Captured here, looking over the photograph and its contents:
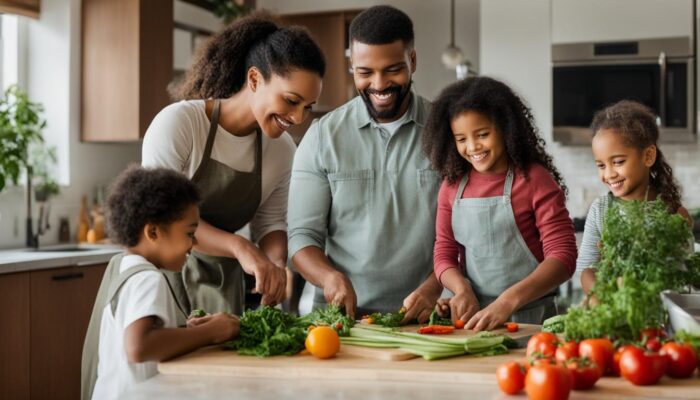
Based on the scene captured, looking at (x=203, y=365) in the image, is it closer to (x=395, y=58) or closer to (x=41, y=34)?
(x=395, y=58)

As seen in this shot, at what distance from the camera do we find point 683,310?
1.63 metres

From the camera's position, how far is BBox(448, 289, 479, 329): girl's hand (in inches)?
80.3

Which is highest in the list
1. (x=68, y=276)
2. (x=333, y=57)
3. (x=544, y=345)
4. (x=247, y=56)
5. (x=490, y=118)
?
(x=333, y=57)

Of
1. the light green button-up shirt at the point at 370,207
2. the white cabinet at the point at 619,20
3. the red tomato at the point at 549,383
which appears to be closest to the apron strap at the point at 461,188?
the light green button-up shirt at the point at 370,207

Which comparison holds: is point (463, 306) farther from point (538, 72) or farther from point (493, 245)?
point (538, 72)

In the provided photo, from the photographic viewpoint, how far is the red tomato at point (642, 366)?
1.41m

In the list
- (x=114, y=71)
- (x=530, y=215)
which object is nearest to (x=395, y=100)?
(x=530, y=215)

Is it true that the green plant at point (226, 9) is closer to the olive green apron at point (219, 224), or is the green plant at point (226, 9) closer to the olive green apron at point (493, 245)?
the olive green apron at point (219, 224)

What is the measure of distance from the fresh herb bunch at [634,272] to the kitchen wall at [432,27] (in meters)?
5.34

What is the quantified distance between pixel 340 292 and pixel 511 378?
2.48 feet

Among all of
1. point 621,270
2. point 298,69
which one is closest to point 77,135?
point 298,69

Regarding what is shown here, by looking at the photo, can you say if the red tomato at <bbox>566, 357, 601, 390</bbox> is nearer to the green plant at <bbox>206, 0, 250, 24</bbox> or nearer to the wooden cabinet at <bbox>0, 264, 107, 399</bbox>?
the wooden cabinet at <bbox>0, 264, 107, 399</bbox>

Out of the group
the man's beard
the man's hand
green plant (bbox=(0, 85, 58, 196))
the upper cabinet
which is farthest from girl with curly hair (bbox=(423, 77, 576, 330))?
the upper cabinet

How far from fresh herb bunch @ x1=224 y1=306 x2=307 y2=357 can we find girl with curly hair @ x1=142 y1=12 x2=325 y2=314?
0.42 feet
